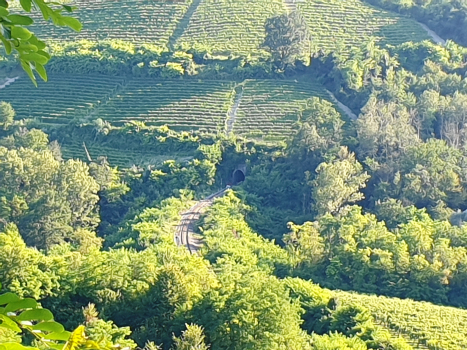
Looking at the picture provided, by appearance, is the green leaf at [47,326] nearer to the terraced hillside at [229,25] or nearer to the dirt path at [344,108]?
the dirt path at [344,108]

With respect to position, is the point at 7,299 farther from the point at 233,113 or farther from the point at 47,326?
the point at 233,113

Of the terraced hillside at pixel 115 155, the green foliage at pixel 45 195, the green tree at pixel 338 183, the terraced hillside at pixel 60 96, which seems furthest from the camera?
the terraced hillside at pixel 60 96

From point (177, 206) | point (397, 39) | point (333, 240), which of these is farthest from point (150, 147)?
point (397, 39)

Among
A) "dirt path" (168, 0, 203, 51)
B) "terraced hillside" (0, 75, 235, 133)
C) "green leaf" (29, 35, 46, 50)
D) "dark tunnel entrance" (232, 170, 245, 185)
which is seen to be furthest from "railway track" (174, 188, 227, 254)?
"green leaf" (29, 35, 46, 50)

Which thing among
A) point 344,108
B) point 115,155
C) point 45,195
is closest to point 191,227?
point 45,195

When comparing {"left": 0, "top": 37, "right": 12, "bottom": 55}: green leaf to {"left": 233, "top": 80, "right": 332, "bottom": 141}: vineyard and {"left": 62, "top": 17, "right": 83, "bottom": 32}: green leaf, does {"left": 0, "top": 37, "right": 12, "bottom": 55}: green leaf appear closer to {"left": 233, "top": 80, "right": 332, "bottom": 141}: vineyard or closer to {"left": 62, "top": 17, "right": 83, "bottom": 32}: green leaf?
{"left": 62, "top": 17, "right": 83, "bottom": 32}: green leaf

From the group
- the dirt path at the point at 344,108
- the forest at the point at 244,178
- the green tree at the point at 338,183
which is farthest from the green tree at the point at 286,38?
the green tree at the point at 338,183
